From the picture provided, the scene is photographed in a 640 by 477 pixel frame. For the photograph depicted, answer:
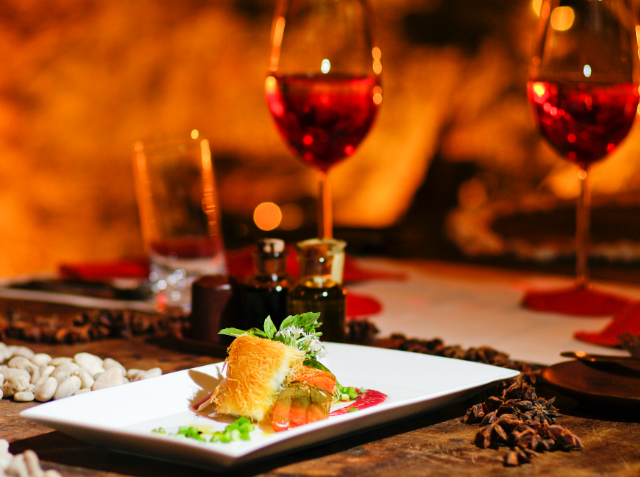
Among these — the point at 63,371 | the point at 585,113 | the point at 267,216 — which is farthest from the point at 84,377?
the point at 267,216

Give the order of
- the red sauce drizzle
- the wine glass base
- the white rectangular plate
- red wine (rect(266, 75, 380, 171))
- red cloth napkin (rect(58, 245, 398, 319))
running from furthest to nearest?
red cloth napkin (rect(58, 245, 398, 319)) → the wine glass base → red wine (rect(266, 75, 380, 171)) → the red sauce drizzle → the white rectangular plate

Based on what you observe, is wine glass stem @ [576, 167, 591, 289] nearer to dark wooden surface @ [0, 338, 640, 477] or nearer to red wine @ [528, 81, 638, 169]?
red wine @ [528, 81, 638, 169]

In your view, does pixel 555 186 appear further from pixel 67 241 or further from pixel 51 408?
pixel 51 408

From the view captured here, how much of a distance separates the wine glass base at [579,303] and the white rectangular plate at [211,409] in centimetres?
47

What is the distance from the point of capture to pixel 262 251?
0.78 m

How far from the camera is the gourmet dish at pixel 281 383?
1.73ft

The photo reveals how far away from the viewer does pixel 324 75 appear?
938mm

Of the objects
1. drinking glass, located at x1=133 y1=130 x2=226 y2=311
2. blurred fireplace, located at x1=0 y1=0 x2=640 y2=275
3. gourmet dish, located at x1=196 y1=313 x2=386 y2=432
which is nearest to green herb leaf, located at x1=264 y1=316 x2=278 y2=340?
gourmet dish, located at x1=196 y1=313 x2=386 y2=432

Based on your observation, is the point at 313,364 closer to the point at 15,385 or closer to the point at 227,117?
the point at 15,385

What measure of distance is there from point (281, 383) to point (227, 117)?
2.34m

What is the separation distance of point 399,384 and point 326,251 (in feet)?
0.56

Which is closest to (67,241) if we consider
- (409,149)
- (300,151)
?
(409,149)

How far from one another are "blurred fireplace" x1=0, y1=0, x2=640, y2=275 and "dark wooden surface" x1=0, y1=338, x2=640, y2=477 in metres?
2.07

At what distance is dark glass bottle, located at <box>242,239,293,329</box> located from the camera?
778 mm
